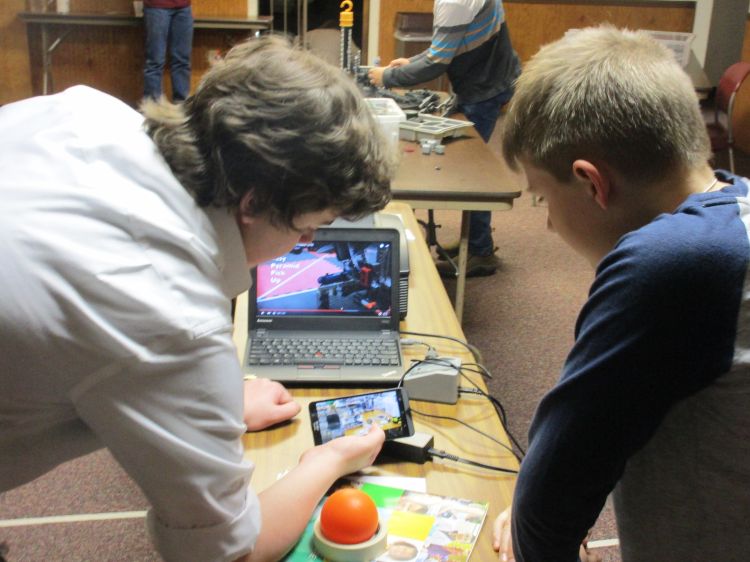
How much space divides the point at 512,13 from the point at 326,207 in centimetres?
605

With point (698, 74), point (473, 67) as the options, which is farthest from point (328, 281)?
point (698, 74)

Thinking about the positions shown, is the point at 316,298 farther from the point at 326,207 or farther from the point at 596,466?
the point at 596,466

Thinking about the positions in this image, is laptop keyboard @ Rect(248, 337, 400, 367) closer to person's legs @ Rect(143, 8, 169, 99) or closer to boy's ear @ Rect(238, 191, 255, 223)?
boy's ear @ Rect(238, 191, 255, 223)

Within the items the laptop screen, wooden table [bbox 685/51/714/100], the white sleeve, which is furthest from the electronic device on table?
wooden table [bbox 685/51/714/100]

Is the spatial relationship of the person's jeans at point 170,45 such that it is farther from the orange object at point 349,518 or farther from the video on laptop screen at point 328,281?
the orange object at point 349,518

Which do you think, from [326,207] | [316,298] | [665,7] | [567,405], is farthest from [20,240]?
[665,7]

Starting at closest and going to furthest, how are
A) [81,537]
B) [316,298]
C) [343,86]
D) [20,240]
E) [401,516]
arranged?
[20,240], [343,86], [401,516], [316,298], [81,537]

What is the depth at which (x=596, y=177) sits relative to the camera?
0.91m

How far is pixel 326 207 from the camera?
96 cm

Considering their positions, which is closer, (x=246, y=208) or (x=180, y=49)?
(x=246, y=208)

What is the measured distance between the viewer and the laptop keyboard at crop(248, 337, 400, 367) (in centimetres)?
144

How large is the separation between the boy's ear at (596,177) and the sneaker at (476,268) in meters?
2.88

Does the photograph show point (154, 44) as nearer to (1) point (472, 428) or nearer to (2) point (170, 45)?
(2) point (170, 45)

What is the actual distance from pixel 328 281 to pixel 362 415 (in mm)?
371
